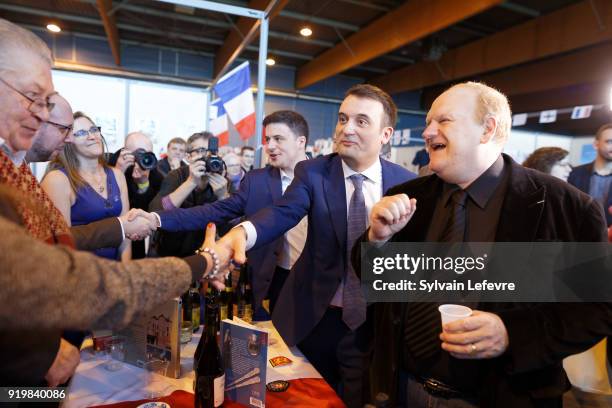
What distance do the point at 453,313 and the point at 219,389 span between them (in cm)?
68

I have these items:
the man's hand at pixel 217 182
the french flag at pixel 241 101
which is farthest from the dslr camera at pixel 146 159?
the french flag at pixel 241 101

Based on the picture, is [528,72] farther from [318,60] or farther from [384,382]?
[384,382]

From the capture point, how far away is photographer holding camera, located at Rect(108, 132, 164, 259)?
10.3ft

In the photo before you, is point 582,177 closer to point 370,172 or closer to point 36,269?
point 370,172

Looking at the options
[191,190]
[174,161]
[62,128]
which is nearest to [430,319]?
[62,128]

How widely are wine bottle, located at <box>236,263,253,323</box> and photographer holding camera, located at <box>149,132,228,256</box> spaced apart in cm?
75

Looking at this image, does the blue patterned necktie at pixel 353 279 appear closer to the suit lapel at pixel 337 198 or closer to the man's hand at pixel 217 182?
the suit lapel at pixel 337 198

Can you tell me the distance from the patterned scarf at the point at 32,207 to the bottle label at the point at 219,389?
1.91 feet

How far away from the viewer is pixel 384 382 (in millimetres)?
1365

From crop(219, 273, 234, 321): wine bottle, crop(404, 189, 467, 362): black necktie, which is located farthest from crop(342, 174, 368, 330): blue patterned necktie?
crop(219, 273, 234, 321): wine bottle

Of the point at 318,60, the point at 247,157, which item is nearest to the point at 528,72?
the point at 318,60

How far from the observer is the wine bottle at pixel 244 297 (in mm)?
1871

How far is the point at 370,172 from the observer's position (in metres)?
1.91

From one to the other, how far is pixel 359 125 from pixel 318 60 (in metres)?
7.73
